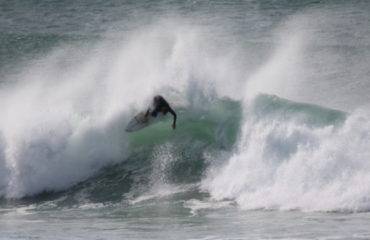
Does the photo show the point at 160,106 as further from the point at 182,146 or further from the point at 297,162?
the point at 297,162

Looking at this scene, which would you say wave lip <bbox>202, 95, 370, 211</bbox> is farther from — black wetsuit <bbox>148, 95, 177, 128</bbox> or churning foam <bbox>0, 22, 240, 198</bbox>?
churning foam <bbox>0, 22, 240, 198</bbox>

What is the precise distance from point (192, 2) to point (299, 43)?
6.79 meters

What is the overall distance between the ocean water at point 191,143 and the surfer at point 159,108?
333mm

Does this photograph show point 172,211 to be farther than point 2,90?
No

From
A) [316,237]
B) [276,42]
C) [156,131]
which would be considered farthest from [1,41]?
[316,237]

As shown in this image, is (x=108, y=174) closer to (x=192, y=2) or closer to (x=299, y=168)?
(x=299, y=168)

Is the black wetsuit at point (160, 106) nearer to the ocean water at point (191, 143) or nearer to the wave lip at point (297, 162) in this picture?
the ocean water at point (191, 143)

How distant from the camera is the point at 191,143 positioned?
71.4 ft

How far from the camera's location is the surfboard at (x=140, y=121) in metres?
22.3

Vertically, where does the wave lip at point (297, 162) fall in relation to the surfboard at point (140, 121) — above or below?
below

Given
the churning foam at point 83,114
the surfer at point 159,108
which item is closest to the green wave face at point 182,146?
the surfer at point 159,108

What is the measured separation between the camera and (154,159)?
21562 millimetres

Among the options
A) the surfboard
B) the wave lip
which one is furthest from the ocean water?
the surfboard

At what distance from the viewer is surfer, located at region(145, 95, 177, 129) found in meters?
21.4
